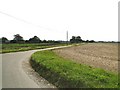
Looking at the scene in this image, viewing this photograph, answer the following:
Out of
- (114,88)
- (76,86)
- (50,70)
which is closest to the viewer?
(114,88)

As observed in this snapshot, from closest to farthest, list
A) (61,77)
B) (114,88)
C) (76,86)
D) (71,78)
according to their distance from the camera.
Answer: (114,88), (76,86), (71,78), (61,77)

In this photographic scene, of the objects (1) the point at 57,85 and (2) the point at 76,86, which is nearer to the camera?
(2) the point at 76,86

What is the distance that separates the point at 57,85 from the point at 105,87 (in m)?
3.20

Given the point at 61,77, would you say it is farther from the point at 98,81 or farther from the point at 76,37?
the point at 76,37

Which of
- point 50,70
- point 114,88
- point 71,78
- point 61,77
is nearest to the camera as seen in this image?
point 114,88

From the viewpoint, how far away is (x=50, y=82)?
13.6 m

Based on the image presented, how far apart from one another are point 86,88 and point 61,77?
3.12m

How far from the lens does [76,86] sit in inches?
423

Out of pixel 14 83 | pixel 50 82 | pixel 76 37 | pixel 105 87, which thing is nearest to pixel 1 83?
pixel 14 83

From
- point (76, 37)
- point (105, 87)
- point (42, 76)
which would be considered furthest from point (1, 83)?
point (76, 37)

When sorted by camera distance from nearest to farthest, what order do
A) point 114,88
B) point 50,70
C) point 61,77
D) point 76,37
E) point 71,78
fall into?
point 114,88 → point 71,78 → point 61,77 → point 50,70 → point 76,37

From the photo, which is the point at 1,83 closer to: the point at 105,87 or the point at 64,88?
the point at 64,88

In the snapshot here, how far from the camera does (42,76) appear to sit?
15844 millimetres

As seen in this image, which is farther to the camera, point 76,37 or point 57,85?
point 76,37
